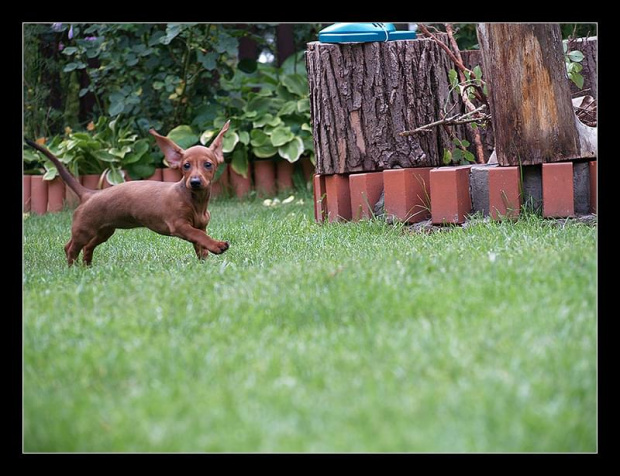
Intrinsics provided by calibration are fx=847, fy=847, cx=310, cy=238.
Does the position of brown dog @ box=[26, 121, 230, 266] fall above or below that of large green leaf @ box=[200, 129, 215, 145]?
below

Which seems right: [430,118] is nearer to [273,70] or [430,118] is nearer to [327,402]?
[327,402]

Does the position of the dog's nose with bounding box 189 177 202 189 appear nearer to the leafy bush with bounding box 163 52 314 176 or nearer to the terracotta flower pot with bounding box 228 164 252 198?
the leafy bush with bounding box 163 52 314 176

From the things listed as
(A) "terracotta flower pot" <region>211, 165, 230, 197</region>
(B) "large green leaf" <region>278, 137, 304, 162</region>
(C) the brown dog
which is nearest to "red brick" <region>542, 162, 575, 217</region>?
(C) the brown dog

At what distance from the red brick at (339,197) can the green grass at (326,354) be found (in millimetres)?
1680

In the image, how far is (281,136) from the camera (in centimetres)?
866

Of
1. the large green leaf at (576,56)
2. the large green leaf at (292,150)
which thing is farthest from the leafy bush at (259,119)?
the large green leaf at (576,56)

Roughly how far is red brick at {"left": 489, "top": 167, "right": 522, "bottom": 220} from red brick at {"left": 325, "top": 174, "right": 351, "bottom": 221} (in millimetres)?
1145

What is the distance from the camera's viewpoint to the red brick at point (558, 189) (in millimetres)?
4734

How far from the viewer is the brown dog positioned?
449 centimetres

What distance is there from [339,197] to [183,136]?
3.52 m

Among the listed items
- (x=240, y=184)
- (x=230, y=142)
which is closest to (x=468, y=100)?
(x=230, y=142)

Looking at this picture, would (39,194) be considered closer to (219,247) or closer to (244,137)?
(244,137)

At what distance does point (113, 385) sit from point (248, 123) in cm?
684

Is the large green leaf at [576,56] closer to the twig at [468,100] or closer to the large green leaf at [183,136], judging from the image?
the twig at [468,100]
